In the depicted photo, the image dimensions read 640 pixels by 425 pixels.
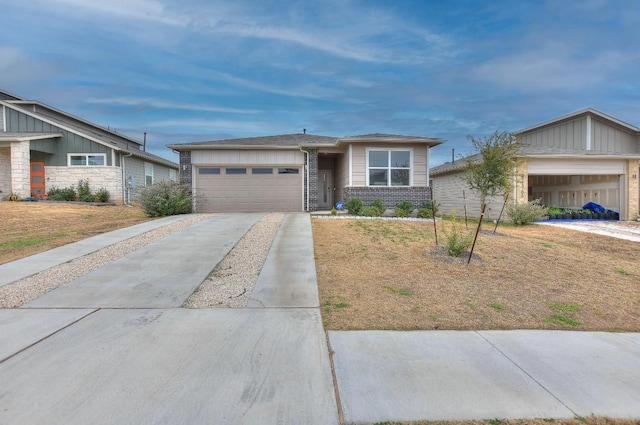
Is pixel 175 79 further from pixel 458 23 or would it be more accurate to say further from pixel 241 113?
pixel 458 23

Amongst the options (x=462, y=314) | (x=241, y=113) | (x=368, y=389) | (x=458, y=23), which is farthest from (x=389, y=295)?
(x=241, y=113)

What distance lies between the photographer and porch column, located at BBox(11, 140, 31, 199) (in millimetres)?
19094

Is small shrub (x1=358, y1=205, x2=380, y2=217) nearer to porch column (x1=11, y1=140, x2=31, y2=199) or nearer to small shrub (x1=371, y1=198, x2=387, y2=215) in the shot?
small shrub (x1=371, y1=198, x2=387, y2=215)

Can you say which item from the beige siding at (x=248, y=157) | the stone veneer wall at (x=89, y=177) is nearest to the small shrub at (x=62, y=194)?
the stone veneer wall at (x=89, y=177)

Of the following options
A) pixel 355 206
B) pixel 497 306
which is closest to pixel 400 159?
pixel 355 206

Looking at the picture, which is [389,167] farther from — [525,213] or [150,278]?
[150,278]

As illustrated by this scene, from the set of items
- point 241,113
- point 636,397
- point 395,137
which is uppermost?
point 241,113

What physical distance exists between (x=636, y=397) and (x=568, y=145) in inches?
870

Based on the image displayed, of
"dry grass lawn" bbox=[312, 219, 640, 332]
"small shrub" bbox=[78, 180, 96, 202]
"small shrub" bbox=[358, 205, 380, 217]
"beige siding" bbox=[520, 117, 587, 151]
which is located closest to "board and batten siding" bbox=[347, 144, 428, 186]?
"small shrub" bbox=[358, 205, 380, 217]

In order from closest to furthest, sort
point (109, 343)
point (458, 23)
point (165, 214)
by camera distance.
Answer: point (109, 343)
point (458, 23)
point (165, 214)

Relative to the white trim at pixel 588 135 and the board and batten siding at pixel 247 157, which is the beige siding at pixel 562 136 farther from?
the board and batten siding at pixel 247 157

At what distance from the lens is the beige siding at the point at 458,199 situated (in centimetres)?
1823

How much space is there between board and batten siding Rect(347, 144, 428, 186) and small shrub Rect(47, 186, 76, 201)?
1521cm

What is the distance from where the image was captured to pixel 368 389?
314 centimetres
